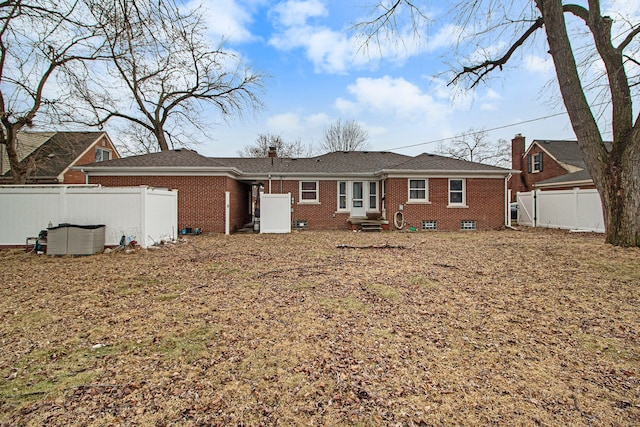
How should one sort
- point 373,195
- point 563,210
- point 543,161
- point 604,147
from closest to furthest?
1. point 604,147
2. point 563,210
3. point 373,195
4. point 543,161

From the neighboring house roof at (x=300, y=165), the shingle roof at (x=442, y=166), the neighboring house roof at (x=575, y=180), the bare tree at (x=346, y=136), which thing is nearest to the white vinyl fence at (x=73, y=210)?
the neighboring house roof at (x=300, y=165)

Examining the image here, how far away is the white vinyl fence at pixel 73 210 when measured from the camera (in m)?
9.48

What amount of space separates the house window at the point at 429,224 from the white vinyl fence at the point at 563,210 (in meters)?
5.54

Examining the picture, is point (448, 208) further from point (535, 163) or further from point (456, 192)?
point (535, 163)

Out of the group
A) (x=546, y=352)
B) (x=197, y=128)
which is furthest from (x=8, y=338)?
(x=197, y=128)

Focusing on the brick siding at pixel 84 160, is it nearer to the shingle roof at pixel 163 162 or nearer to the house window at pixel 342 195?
the shingle roof at pixel 163 162

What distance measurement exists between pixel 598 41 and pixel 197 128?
76.0ft

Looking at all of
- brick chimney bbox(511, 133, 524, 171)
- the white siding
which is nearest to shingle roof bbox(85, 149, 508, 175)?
the white siding

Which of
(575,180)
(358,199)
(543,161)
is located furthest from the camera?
(543,161)

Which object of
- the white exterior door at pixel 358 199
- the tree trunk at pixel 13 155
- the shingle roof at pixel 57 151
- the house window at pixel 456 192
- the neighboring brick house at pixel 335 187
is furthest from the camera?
the shingle roof at pixel 57 151

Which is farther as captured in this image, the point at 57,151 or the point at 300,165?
the point at 57,151

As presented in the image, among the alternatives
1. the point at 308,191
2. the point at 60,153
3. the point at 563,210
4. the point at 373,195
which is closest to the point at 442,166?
the point at 373,195

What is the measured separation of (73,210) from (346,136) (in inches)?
1215

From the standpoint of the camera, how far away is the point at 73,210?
9.54 metres
